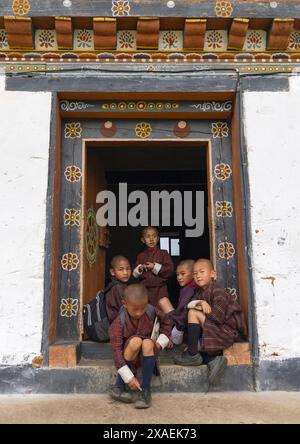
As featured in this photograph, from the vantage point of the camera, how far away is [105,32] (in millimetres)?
4012

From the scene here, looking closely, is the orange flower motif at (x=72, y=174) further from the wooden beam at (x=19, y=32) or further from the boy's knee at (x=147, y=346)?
the boy's knee at (x=147, y=346)

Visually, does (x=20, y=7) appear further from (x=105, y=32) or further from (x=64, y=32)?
(x=105, y=32)

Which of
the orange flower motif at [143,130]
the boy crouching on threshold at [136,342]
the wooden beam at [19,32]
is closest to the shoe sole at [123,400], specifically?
the boy crouching on threshold at [136,342]

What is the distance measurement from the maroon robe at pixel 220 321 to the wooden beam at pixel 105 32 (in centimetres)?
239

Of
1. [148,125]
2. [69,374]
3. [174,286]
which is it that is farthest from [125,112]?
[174,286]

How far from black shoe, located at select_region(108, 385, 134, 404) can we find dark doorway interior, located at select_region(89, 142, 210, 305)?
2872 mm

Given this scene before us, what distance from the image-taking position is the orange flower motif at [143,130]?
14.2 feet

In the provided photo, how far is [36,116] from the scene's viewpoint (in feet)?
13.0

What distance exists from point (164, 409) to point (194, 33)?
320cm

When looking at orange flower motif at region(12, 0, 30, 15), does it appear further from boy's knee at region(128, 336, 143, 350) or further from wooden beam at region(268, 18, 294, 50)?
boy's knee at region(128, 336, 143, 350)

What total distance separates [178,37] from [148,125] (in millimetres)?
856

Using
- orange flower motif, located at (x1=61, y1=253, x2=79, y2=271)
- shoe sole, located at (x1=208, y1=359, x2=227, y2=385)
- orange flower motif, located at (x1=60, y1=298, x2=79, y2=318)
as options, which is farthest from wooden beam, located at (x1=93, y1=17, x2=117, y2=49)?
shoe sole, located at (x1=208, y1=359, x2=227, y2=385)

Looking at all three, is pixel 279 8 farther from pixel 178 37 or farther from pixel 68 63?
pixel 68 63

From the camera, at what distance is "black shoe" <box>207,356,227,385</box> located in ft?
11.2
